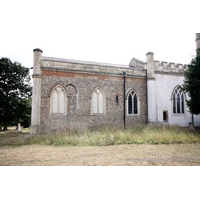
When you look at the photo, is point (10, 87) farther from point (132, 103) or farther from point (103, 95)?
point (132, 103)

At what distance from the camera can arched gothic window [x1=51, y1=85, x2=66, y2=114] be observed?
12.5 metres

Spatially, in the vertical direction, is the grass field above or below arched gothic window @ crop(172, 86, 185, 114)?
below

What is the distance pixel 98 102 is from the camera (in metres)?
13.7

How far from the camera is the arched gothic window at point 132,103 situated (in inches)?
572

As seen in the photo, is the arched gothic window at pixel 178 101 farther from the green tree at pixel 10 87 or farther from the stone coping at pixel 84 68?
the green tree at pixel 10 87

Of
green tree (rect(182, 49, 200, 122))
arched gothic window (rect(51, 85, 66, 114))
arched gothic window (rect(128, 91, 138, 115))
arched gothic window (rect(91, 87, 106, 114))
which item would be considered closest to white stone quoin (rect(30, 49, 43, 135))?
arched gothic window (rect(51, 85, 66, 114))

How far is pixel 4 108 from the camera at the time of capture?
65.9 ft

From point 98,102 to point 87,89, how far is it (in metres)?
1.58

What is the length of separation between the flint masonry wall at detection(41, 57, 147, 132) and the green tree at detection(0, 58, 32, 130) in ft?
34.7

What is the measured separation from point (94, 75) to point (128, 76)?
351 cm

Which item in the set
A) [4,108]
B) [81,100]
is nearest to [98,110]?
[81,100]

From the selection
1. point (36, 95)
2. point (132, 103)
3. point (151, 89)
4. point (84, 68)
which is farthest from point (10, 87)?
point (151, 89)

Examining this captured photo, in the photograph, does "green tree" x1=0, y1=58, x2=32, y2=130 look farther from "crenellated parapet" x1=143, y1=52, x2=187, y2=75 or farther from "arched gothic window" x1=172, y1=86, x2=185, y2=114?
"arched gothic window" x1=172, y1=86, x2=185, y2=114

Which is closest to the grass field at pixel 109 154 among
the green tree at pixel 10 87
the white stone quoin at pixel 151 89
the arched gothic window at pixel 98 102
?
the arched gothic window at pixel 98 102
